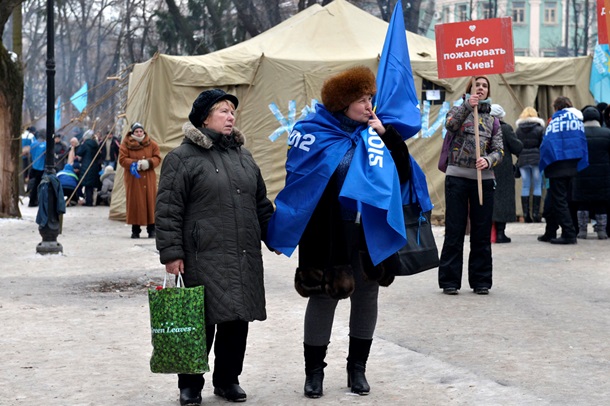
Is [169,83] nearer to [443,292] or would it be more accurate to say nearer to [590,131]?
[590,131]

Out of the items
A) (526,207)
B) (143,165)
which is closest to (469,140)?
(143,165)

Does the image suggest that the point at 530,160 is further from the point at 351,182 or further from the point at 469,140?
the point at 351,182

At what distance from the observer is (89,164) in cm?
2408

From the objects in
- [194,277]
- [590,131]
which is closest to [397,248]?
[194,277]

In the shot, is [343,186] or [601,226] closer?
[343,186]

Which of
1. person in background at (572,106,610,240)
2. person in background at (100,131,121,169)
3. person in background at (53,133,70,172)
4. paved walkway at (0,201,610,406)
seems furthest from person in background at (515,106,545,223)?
person in background at (53,133,70,172)

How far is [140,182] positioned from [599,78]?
7.94m

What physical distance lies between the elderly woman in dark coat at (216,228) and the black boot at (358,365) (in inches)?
22.4

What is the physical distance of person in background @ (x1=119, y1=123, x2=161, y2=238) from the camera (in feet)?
53.0

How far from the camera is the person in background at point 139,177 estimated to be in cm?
1614

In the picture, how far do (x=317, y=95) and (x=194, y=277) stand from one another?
12.9 metres

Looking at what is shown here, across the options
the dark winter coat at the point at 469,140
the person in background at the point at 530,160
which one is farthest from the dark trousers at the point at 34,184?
the dark winter coat at the point at 469,140

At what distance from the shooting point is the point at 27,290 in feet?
35.6

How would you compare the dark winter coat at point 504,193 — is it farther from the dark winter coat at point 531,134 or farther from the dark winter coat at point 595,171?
the dark winter coat at point 531,134
